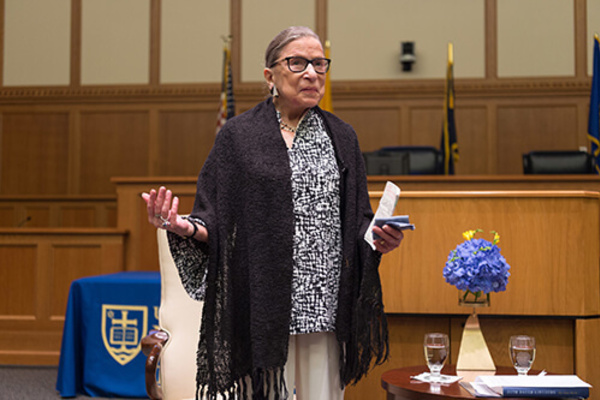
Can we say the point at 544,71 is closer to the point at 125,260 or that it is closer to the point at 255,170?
the point at 125,260

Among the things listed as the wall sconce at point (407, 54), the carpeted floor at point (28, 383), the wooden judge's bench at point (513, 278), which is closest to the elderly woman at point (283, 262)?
the wooden judge's bench at point (513, 278)

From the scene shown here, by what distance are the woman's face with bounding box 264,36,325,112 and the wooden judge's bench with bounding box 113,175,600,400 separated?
1.21 metres

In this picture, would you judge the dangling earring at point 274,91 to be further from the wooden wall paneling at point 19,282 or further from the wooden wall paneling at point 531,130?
the wooden wall paneling at point 531,130

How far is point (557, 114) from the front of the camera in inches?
291

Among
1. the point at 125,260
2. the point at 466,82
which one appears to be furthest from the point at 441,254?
the point at 466,82

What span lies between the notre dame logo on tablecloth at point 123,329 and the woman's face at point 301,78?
2.72 m

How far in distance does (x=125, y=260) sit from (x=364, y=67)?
3.80m

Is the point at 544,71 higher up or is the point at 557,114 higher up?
the point at 544,71

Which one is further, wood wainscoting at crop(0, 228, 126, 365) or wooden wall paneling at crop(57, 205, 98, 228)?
wooden wall paneling at crop(57, 205, 98, 228)

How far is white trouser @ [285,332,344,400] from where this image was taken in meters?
1.58

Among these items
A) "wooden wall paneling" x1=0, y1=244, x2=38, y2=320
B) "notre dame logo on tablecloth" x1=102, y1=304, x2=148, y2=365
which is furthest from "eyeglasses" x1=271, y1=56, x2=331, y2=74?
"wooden wall paneling" x1=0, y1=244, x2=38, y2=320

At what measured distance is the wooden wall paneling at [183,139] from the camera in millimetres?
7781

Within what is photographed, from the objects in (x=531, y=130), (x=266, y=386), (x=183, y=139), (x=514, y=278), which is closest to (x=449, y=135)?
(x=531, y=130)

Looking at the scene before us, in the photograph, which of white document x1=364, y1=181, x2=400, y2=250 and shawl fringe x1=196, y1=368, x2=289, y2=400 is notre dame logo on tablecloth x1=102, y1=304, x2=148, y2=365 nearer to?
shawl fringe x1=196, y1=368, x2=289, y2=400
